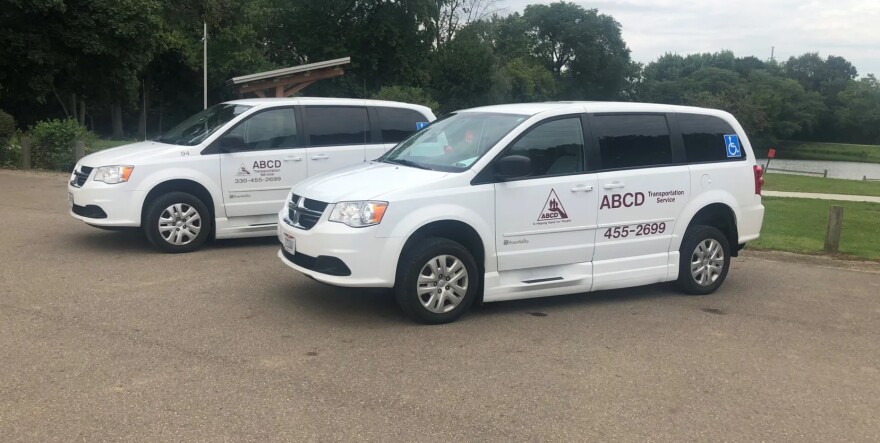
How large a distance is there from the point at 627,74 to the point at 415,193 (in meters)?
88.4

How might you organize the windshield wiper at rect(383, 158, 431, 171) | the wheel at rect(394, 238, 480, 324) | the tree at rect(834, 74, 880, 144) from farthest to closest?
the tree at rect(834, 74, 880, 144)
the windshield wiper at rect(383, 158, 431, 171)
the wheel at rect(394, 238, 480, 324)

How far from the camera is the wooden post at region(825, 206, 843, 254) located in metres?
10.1

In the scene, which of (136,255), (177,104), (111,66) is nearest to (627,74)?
(177,104)

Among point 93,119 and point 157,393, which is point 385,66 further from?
point 157,393

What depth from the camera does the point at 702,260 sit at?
7.52 m

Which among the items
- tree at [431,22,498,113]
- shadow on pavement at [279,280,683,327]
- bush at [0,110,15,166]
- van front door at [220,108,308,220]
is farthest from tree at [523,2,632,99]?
shadow on pavement at [279,280,683,327]

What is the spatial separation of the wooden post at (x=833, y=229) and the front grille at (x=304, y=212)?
292 inches

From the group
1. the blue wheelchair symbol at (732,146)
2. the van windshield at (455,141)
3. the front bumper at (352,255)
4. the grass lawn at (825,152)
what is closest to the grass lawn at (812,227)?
the blue wheelchair symbol at (732,146)

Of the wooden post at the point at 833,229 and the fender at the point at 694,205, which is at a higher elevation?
the fender at the point at 694,205

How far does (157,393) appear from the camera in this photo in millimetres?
4469

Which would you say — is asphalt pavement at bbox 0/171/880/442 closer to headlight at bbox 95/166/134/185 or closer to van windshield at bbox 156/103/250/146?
headlight at bbox 95/166/134/185

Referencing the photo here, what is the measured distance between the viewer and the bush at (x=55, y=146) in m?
18.2

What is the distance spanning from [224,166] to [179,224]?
0.85 m

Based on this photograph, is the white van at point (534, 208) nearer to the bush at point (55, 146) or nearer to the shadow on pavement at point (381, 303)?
the shadow on pavement at point (381, 303)
